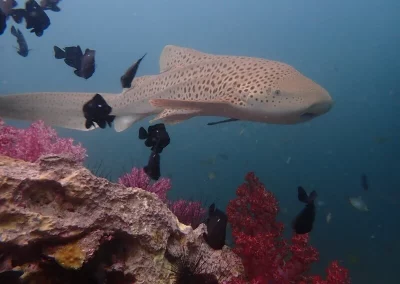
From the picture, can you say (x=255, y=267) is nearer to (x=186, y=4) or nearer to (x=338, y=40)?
(x=338, y=40)

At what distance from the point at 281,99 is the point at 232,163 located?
59557 mm

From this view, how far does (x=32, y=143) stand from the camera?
4.49 metres

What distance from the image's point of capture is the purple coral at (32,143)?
14.1 ft

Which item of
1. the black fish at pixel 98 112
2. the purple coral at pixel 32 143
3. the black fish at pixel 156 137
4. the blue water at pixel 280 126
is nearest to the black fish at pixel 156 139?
the black fish at pixel 156 137

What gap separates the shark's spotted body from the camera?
475cm

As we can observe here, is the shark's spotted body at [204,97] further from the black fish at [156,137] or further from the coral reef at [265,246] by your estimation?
the coral reef at [265,246]

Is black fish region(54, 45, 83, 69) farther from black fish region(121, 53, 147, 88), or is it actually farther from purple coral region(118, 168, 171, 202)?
purple coral region(118, 168, 171, 202)

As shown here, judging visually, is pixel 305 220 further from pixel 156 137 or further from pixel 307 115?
pixel 156 137

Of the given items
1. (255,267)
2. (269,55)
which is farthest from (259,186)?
→ (269,55)

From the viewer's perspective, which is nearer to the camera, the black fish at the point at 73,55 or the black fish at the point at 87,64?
the black fish at the point at 87,64

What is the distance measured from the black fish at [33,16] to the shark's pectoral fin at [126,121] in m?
2.09

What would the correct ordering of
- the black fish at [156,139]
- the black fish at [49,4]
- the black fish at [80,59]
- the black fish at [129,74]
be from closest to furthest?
the black fish at [156,139] → the black fish at [129,74] → the black fish at [80,59] → the black fish at [49,4]

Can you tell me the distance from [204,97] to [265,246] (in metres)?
2.63

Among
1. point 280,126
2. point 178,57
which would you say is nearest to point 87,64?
point 178,57
